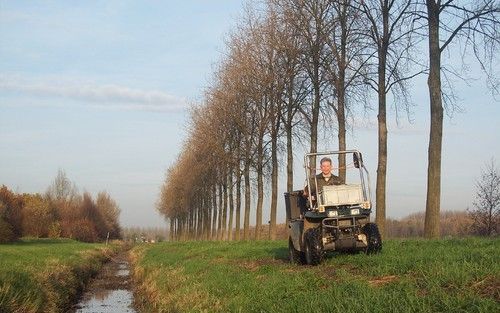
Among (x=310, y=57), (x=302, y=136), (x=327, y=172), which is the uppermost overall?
(x=310, y=57)

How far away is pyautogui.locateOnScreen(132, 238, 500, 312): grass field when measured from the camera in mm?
6332

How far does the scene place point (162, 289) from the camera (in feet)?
48.9

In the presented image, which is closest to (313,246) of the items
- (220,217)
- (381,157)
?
(381,157)

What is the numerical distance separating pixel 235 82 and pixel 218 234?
18.7m

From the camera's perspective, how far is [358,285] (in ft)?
25.6

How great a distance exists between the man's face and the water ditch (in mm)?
7737

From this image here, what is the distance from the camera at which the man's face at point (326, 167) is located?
39.6 ft

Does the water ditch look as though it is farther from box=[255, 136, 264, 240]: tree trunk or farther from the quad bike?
box=[255, 136, 264, 240]: tree trunk

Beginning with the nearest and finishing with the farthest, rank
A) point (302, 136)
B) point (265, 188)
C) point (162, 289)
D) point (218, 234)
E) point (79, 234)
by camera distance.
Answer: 1. point (162, 289)
2. point (302, 136)
3. point (265, 188)
4. point (218, 234)
5. point (79, 234)

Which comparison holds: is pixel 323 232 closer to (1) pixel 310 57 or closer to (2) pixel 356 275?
(2) pixel 356 275

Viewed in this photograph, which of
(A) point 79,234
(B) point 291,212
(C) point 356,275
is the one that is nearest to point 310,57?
(B) point 291,212

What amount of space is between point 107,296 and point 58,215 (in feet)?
212

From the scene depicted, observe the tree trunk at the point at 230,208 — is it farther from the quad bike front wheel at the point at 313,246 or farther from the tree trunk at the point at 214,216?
the quad bike front wheel at the point at 313,246

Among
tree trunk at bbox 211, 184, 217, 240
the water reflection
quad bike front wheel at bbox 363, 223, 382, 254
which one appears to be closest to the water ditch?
the water reflection
